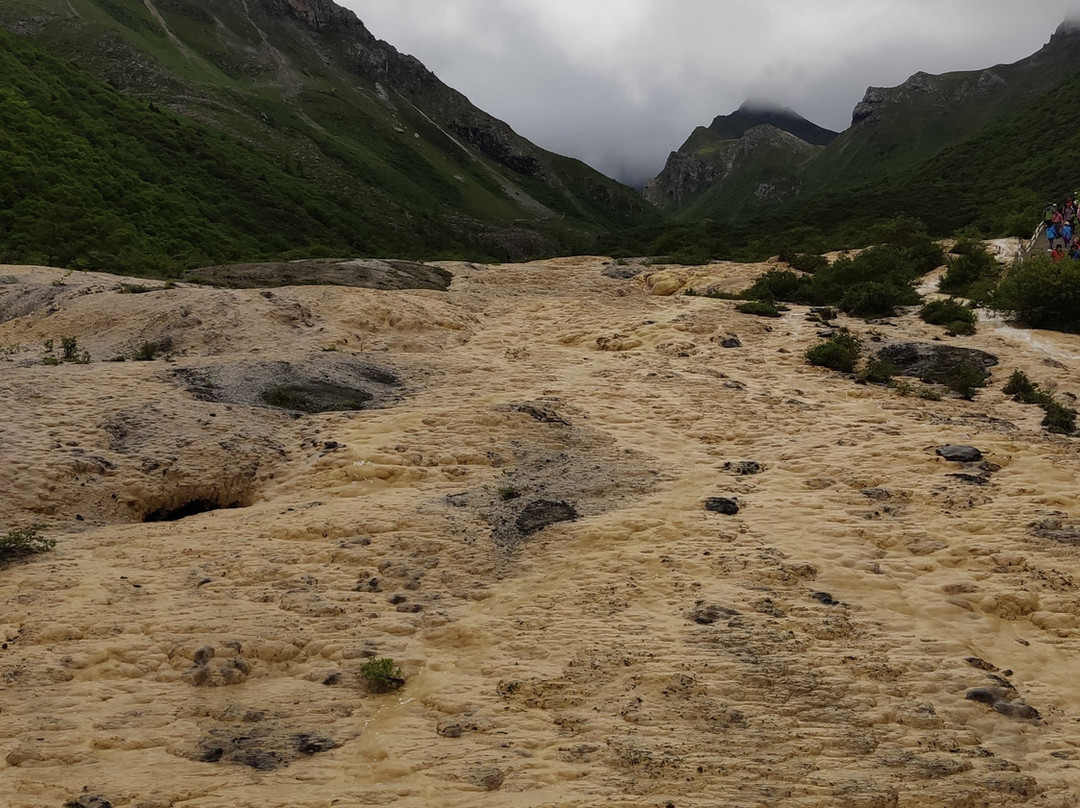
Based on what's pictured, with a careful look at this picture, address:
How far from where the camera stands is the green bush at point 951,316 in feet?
67.5

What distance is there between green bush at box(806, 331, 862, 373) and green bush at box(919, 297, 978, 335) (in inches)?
150

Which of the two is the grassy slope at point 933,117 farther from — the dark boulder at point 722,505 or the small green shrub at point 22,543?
the small green shrub at point 22,543

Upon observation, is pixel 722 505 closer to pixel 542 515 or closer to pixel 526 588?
pixel 542 515

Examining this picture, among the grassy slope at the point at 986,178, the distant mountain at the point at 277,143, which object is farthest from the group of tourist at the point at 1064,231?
the distant mountain at the point at 277,143

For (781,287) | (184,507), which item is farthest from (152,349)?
(781,287)

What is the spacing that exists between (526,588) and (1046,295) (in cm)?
1934

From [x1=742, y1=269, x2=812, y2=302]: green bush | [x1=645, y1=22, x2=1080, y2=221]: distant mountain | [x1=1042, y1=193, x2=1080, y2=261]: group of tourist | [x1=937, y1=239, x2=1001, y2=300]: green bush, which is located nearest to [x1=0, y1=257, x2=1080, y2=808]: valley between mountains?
[x1=937, y1=239, x2=1001, y2=300]: green bush

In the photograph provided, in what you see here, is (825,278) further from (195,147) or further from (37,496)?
(195,147)

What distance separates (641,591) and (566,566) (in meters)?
1.17

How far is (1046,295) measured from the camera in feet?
65.9

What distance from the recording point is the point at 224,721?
21.8ft

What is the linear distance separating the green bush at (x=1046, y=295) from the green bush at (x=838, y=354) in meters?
5.75

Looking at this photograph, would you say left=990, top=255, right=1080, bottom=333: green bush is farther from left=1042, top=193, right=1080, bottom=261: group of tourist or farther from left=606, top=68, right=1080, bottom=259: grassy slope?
left=606, top=68, right=1080, bottom=259: grassy slope

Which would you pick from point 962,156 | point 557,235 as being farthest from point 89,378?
point 557,235
